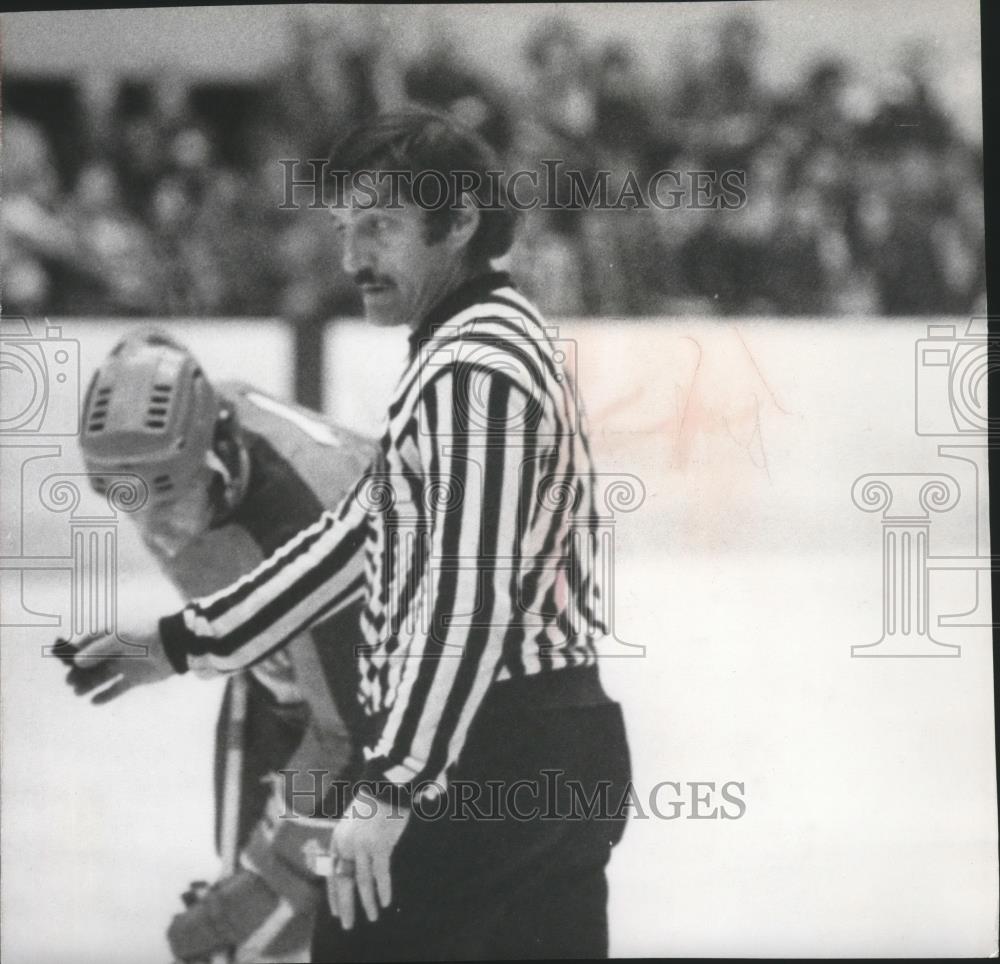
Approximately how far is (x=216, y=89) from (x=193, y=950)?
1.84m

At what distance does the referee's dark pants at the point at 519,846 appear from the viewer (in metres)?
2.42

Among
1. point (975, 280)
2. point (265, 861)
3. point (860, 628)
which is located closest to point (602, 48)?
point (975, 280)

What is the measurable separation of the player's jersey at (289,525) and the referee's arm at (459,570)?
139 millimetres

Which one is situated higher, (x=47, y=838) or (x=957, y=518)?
(x=957, y=518)

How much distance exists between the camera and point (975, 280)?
2496 mm

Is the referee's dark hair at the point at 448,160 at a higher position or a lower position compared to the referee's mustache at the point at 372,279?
higher

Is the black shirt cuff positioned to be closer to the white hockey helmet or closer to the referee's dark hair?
the white hockey helmet

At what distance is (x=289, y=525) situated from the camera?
2.44m

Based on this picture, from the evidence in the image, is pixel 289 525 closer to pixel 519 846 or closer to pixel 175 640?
pixel 175 640

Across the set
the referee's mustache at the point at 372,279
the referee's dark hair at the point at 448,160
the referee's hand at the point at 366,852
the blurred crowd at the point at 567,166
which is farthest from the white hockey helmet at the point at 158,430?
the referee's hand at the point at 366,852

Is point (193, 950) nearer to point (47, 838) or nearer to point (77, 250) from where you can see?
point (47, 838)

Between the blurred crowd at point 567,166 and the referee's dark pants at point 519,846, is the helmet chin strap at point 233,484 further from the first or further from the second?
the referee's dark pants at point 519,846

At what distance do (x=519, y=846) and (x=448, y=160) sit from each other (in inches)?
57.2

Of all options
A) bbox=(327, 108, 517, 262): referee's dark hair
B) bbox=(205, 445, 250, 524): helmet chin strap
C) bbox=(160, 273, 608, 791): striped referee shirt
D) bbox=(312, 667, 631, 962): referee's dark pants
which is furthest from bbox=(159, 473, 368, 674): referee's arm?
bbox=(327, 108, 517, 262): referee's dark hair
